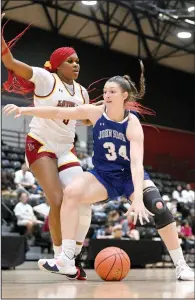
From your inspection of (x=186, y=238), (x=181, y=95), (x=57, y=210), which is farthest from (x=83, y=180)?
(x=181, y=95)

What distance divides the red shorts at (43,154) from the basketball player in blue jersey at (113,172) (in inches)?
15.3

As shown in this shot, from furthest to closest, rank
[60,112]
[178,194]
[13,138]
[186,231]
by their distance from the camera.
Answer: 1. [13,138]
2. [178,194]
3. [186,231]
4. [60,112]

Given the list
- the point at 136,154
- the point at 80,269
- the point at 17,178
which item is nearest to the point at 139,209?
the point at 136,154

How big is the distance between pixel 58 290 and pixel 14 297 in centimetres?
62

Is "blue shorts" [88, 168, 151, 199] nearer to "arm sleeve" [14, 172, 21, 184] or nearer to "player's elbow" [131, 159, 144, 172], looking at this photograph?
"player's elbow" [131, 159, 144, 172]

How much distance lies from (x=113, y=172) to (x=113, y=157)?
0.37 feet

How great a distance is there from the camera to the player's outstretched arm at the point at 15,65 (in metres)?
4.64

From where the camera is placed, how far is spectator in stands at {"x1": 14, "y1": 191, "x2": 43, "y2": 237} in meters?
10.3

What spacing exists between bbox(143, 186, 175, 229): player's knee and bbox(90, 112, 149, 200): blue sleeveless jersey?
0.71 feet

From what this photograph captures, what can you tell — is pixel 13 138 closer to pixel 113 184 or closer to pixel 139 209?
pixel 113 184

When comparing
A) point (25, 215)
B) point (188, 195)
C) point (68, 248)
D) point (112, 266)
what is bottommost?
point (112, 266)

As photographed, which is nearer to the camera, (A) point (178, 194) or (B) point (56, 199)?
(B) point (56, 199)

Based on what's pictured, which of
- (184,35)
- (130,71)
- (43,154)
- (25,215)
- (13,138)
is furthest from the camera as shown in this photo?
(184,35)

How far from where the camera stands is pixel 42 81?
4.95 metres
